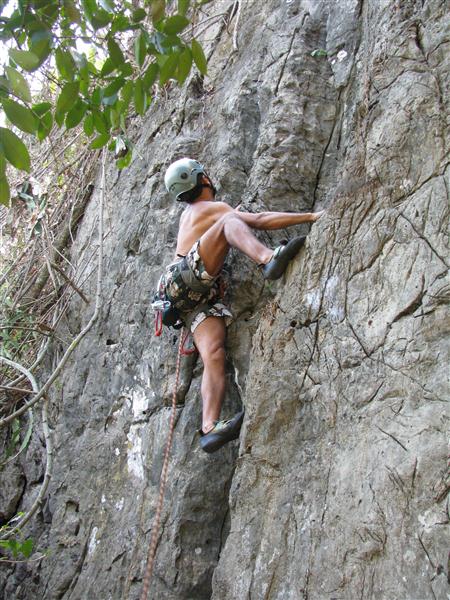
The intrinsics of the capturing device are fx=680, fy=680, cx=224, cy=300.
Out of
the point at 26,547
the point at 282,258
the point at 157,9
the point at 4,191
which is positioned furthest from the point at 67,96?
the point at 26,547

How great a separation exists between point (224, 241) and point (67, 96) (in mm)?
1767

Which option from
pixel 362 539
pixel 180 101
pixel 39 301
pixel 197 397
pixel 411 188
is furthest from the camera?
pixel 39 301

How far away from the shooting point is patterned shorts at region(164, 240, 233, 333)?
3.96m

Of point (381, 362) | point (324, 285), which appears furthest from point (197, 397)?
point (381, 362)

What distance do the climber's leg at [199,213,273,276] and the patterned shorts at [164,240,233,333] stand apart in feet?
0.16

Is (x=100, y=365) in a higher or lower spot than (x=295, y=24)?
lower

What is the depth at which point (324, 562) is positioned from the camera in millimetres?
2711

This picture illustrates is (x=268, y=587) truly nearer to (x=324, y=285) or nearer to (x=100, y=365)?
(x=324, y=285)

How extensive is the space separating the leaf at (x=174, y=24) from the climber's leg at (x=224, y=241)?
1.55 meters

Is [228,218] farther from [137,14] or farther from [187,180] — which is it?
[137,14]

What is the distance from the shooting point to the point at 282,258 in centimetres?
356

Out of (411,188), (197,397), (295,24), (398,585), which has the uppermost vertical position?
(295,24)

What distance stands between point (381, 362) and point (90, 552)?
2.31 meters

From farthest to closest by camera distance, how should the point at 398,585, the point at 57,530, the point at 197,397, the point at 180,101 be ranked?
the point at 180,101 < the point at 57,530 < the point at 197,397 < the point at 398,585
